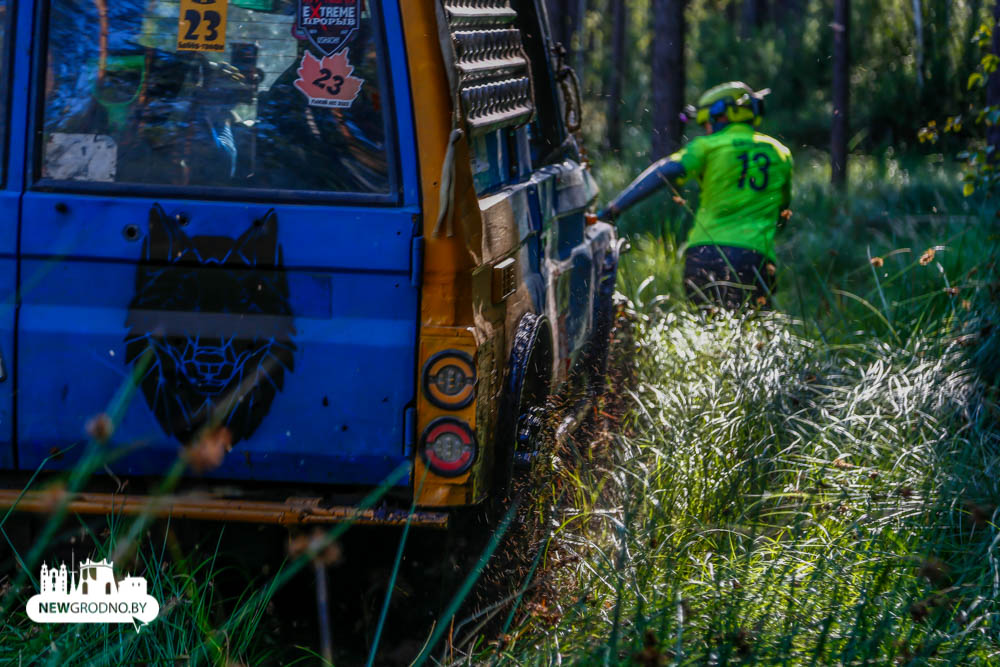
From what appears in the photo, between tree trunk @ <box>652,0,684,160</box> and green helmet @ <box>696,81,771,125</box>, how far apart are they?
5428 millimetres

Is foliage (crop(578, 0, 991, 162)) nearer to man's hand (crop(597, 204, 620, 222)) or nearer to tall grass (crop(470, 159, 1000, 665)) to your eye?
man's hand (crop(597, 204, 620, 222))

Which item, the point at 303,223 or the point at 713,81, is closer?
the point at 303,223

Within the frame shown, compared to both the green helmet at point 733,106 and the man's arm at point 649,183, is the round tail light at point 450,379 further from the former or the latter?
the green helmet at point 733,106

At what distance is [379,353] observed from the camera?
3406 mm

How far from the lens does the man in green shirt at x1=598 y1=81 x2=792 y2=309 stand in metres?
7.52

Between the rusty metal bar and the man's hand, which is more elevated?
the man's hand

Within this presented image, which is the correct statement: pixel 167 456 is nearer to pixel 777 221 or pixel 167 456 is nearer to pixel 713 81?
pixel 777 221

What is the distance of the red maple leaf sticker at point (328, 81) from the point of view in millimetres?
3459

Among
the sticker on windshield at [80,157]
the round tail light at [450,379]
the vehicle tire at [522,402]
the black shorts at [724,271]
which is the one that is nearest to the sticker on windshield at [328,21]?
the sticker on windshield at [80,157]

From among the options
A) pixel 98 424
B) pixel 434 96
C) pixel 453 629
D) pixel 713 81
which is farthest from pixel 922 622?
pixel 713 81

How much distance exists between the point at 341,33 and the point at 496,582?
1.75 meters

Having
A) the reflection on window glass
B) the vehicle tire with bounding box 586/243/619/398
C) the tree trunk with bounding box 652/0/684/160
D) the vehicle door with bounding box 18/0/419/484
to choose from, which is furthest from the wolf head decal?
the tree trunk with bounding box 652/0/684/160

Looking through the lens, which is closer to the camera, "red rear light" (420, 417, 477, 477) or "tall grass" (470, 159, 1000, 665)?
"tall grass" (470, 159, 1000, 665)

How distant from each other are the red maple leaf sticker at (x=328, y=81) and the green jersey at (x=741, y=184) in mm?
4308
